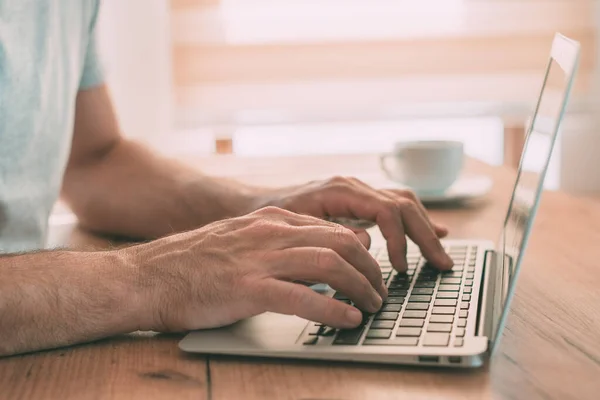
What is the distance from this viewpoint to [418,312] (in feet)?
2.38

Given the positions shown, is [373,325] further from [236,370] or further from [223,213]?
[223,213]

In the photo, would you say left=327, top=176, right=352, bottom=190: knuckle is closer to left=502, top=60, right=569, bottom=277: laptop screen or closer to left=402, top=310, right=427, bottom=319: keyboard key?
left=502, top=60, right=569, bottom=277: laptop screen

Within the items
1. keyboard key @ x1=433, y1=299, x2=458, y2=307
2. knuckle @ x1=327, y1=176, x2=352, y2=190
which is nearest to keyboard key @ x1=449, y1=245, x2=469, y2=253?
knuckle @ x1=327, y1=176, x2=352, y2=190

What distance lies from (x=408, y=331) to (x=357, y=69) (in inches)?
77.7

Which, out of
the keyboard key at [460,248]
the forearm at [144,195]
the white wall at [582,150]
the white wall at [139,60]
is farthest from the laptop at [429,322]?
the white wall at [582,150]

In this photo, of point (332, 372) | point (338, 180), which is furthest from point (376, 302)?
point (338, 180)

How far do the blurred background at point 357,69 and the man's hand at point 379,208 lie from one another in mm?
1487

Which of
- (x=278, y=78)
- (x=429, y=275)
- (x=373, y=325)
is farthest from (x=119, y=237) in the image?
(x=278, y=78)

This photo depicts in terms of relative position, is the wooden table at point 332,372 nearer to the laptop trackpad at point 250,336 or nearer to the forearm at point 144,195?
the laptop trackpad at point 250,336

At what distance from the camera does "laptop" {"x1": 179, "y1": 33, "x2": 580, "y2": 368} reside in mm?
623


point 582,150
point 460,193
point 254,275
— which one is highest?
point 254,275

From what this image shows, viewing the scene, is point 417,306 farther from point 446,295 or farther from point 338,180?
point 338,180

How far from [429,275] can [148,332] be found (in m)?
0.30

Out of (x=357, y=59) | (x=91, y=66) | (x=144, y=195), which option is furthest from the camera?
(x=357, y=59)
